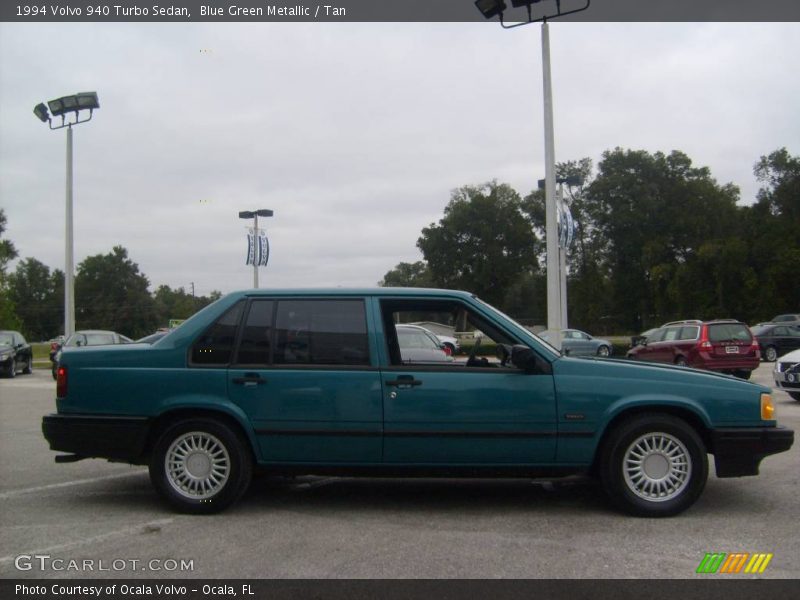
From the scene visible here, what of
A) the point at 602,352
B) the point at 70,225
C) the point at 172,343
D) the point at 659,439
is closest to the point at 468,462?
the point at 659,439

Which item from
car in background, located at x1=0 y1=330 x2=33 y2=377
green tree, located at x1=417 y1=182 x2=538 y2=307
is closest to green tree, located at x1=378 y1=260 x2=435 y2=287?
green tree, located at x1=417 y1=182 x2=538 y2=307

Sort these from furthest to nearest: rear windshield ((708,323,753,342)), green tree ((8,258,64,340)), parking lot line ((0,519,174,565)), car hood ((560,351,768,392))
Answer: green tree ((8,258,64,340)) < rear windshield ((708,323,753,342)) < car hood ((560,351,768,392)) < parking lot line ((0,519,174,565))

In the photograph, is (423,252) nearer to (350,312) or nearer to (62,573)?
(350,312)

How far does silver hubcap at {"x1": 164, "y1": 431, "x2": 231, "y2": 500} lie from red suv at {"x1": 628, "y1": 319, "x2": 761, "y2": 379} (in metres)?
14.4

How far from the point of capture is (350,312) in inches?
237

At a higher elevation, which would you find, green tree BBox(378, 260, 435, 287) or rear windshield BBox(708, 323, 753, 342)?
green tree BBox(378, 260, 435, 287)

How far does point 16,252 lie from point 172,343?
6526 cm

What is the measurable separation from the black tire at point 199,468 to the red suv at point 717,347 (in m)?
14.4

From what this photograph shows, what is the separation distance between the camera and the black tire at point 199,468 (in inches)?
229

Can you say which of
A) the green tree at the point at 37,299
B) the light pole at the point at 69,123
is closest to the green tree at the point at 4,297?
the light pole at the point at 69,123

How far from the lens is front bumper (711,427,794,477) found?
224 inches

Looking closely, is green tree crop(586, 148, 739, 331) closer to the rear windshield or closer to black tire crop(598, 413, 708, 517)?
the rear windshield

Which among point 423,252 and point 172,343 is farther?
Result: point 423,252

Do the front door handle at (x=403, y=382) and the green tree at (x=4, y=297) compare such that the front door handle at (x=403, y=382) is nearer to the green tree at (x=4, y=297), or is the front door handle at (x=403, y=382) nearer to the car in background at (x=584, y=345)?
the car in background at (x=584, y=345)
